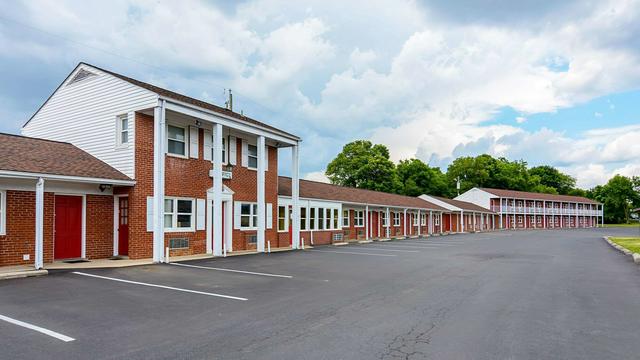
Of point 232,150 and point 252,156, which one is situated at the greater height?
point 232,150

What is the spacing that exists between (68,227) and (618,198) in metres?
126

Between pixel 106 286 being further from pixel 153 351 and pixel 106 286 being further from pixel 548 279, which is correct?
pixel 548 279

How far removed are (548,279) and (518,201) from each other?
76.1 meters

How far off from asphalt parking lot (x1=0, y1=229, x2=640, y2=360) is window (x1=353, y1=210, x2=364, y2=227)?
2064 cm

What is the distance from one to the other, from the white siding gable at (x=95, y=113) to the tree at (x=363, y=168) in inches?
2015

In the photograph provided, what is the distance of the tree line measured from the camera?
2741 inches

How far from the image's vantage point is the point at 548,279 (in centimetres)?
1332

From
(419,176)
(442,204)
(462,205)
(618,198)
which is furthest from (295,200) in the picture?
(618,198)

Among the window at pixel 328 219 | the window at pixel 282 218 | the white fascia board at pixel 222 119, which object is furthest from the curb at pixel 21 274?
the window at pixel 328 219

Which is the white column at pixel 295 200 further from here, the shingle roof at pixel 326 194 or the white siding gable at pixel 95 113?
the white siding gable at pixel 95 113

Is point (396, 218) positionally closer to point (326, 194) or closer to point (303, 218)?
point (326, 194)

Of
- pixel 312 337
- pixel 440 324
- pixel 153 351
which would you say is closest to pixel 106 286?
pixel 153 351

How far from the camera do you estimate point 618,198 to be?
11425 centimetres

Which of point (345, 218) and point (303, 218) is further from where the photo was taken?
point (345, 218)
